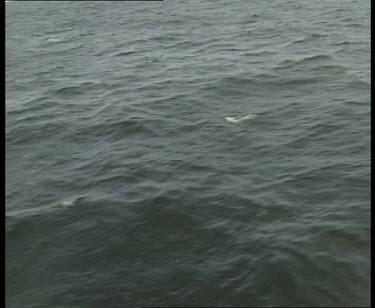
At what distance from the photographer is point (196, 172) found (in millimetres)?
33219

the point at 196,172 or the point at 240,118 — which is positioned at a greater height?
the point at 240,118

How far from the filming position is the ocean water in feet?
81.6

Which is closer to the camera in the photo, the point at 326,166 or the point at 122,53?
the point at 326,166

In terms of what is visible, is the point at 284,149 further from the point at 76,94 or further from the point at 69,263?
the point at 76,94

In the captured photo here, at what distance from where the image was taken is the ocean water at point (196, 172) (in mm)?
24859

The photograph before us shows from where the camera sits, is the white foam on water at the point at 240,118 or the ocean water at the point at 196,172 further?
the white foam on water at the point at 240,118

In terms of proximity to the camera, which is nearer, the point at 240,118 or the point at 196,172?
the point at 196,172

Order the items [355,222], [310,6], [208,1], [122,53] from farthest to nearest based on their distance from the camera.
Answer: [208,1], [310,6], [122,53], [355,222]

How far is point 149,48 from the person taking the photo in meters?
→ 60.3

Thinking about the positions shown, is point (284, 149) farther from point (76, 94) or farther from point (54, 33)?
point (54, 33)

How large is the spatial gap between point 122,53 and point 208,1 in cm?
2448

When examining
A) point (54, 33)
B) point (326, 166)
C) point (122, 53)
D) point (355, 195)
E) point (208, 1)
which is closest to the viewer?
point (355, 195)

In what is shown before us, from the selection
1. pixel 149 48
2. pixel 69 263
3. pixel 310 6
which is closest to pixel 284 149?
pixel 69 263

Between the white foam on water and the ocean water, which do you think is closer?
the ocean water
